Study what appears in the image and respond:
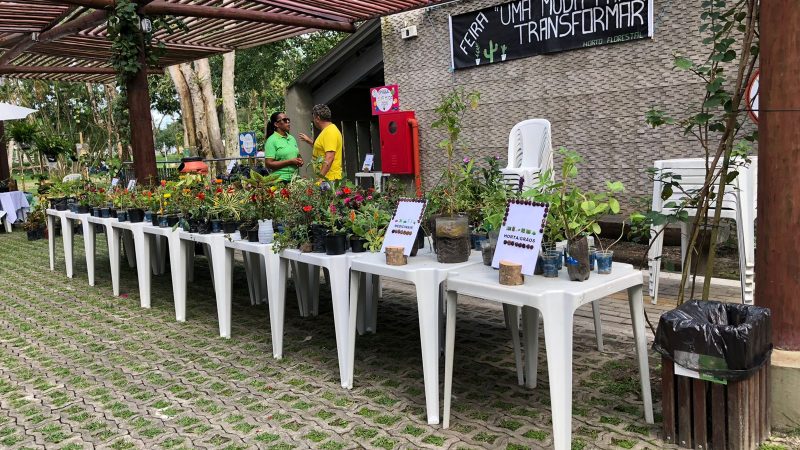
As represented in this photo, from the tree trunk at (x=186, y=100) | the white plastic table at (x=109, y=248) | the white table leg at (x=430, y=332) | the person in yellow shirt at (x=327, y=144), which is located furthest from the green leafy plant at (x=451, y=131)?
the tree trunk at (x=186, y=100)

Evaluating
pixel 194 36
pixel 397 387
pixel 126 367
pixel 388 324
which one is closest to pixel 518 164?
pixel 388 324

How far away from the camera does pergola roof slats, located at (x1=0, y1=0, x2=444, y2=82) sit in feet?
21.4

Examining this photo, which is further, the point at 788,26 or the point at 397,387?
the point at 397,387

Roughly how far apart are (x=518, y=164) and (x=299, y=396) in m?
4.07

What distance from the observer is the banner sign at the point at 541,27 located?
19.6 ft

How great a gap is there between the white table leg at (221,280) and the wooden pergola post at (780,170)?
2.93m

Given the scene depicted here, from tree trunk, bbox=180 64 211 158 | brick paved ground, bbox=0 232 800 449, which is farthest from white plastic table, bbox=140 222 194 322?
tree trunk, bbox=180 64 211 158

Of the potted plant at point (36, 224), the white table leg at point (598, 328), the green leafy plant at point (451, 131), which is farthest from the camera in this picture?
the potted plant at point (36, 224)

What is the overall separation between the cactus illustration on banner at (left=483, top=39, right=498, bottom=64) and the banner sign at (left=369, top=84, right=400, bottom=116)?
1.59 meters

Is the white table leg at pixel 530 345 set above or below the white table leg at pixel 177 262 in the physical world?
below

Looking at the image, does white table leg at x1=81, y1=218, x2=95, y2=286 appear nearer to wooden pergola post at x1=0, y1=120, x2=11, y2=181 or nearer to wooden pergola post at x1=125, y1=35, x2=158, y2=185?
wooden pergola post at x1=125, y1=35, x2=158, y2=185

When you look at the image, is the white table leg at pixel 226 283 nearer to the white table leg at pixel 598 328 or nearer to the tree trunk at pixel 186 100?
the white table leg at pixel 598 328

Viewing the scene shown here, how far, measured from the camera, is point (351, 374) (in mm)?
3123

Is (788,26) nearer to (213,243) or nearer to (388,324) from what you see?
(388,324)
